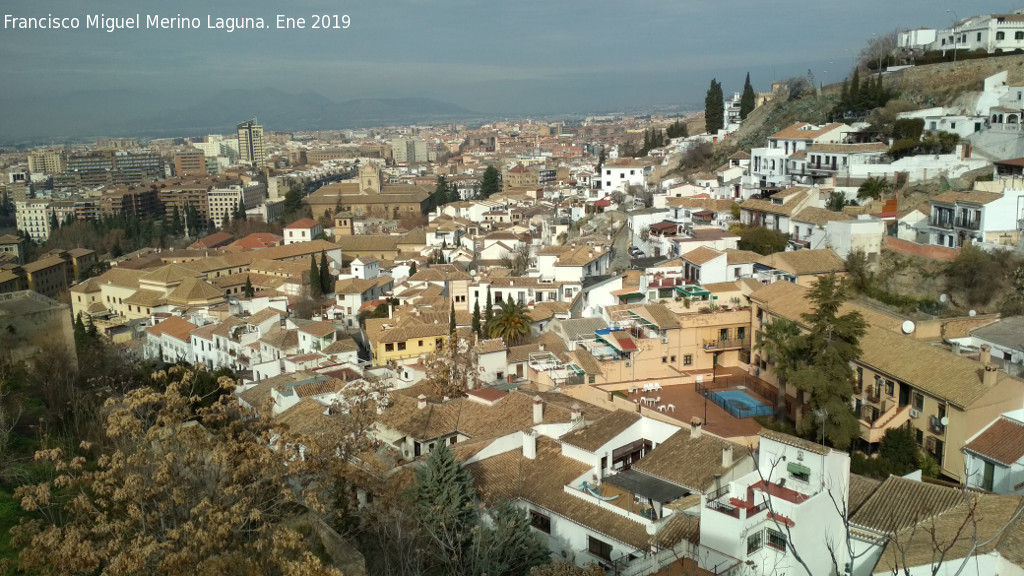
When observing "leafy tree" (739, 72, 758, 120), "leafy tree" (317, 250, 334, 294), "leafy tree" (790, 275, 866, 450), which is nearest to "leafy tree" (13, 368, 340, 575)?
"leafy tree" (790, 275, 866, 450)

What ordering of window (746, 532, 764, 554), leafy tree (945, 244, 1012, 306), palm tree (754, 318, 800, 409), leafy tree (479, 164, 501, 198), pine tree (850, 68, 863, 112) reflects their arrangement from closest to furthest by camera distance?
window (746, 532, 764, 554) → palm tree (754, 318, 800, 409) → leafy tree (945, 244, 1012, 306) → pine tree (850, 68, 863, 112) → leafy tree (479, 164, 501, 198)

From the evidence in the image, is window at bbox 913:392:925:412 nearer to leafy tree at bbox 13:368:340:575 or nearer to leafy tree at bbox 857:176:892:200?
leafy tree at bbox 13:368:340:575

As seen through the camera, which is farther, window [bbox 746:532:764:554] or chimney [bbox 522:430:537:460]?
chimney [bbox 522:430:537:460]

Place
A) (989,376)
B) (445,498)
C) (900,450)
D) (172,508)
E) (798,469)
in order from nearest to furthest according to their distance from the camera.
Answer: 1. (172,508)
2. (798,469)
3. (445,498)
4. (989,376)
5. (900,450)

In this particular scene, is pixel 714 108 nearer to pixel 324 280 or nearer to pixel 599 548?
pixel 324 280

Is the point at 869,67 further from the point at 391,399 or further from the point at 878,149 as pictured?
the point at 391,399

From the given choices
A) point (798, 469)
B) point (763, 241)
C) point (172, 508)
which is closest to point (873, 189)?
point (763, 241)
